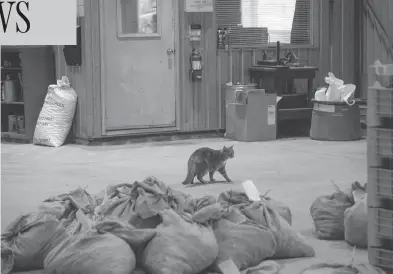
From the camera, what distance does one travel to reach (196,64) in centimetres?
928

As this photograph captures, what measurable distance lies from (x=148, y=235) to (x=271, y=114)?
5.65 meters

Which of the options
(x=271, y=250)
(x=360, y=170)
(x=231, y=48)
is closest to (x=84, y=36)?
(x=231, y=48)

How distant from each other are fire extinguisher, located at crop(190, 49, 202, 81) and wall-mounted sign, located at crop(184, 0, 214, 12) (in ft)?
1.55

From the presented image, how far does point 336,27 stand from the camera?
10297mm

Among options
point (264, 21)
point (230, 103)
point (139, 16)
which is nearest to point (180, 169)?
point (230, 103)

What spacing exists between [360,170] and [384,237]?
3276 millimetres

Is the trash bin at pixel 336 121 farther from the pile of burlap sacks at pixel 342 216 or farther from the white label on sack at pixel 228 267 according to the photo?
the white label on sack at pixel 228 267

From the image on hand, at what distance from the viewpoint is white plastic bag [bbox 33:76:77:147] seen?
8859mm

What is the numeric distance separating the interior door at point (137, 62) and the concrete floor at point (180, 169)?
40 centimetres

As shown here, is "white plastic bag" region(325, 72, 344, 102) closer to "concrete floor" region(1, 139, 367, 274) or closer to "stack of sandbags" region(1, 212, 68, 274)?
"concrete floor" region(1, 139, 367, 274)

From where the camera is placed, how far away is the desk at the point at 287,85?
9348 millimetres

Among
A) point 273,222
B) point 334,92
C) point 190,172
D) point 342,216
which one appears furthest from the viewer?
point 334,92

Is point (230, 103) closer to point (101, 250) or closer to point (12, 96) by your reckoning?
point (12, 96)

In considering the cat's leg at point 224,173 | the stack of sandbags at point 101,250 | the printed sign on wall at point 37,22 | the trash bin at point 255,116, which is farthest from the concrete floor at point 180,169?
the printed sign on wall at point 37,22
